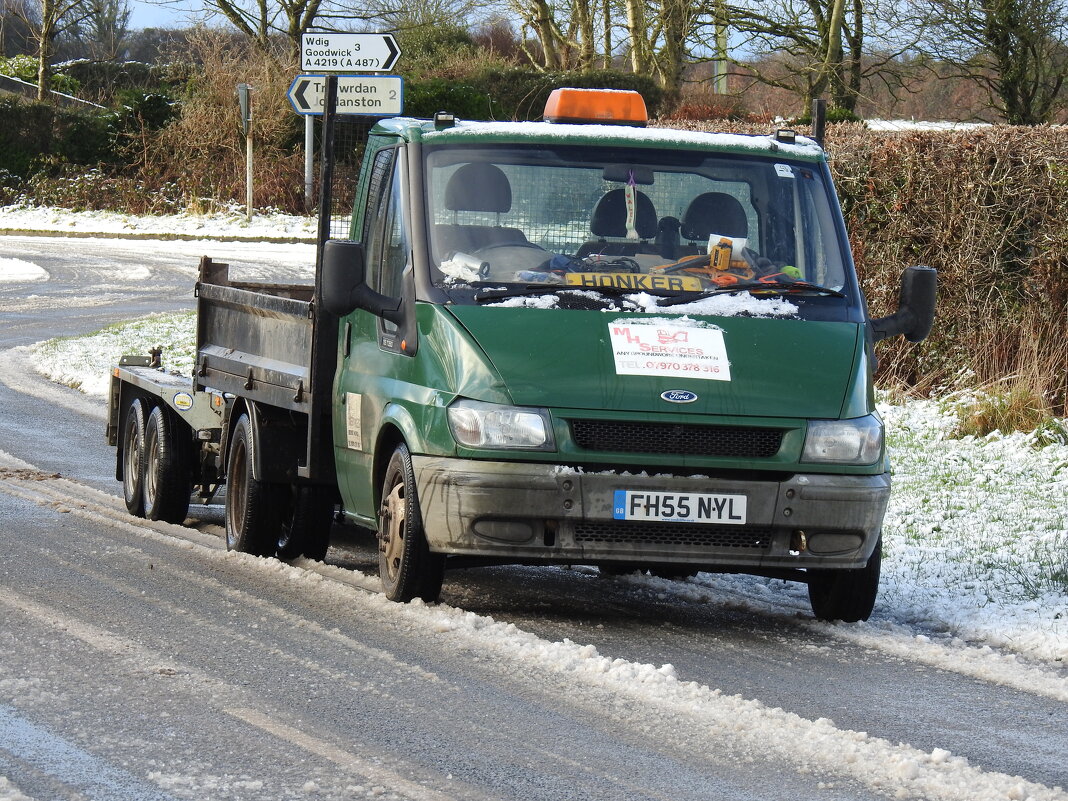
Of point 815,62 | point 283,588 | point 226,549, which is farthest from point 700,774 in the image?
point 815,62

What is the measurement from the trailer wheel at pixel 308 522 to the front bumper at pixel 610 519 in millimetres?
1750

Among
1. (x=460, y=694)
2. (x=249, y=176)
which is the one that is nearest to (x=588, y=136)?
(x=460, y=694)

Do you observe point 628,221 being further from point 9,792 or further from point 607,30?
point 607,30

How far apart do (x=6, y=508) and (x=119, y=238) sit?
2606 cm

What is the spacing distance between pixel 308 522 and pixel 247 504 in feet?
0.99

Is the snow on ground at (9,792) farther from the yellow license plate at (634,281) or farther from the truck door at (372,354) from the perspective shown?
the yellow license plate at (634,281)

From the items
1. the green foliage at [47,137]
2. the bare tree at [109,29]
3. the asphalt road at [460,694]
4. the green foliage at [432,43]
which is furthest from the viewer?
the bare tree at [109,29]

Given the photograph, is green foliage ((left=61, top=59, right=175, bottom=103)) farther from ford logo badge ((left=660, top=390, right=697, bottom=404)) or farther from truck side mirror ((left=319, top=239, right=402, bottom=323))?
ford logo badge ((left=660, top=390, right=697, bottom=404))

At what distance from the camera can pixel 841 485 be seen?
250 inches

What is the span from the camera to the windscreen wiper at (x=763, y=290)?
6660mm

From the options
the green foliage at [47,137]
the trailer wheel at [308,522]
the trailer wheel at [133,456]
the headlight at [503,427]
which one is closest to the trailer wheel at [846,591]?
the headlight at [503,427]

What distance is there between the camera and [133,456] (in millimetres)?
9836

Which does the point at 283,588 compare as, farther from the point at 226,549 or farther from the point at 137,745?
the point at 137,745

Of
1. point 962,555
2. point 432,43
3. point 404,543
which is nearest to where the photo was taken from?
point 404,543
